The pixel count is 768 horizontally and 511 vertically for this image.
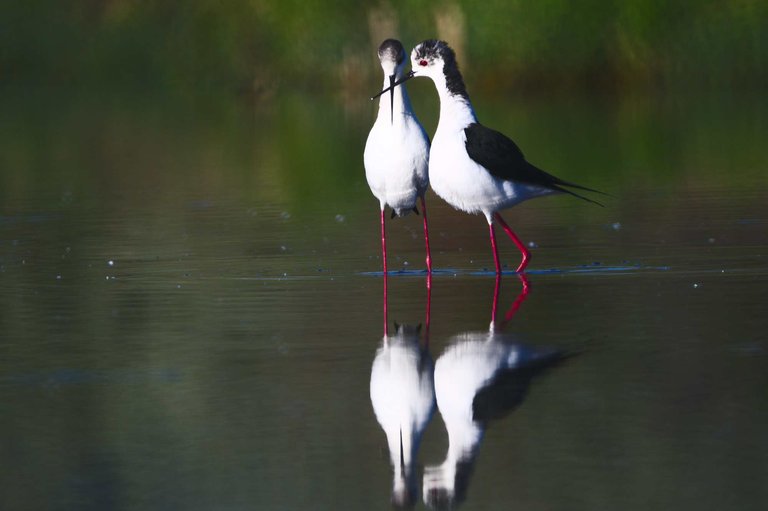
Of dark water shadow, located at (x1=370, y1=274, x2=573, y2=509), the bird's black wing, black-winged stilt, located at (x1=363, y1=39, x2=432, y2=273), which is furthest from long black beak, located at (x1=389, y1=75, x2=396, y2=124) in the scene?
dark water shadow, located at (x1=370, y1=274, x2=573, y2=509)

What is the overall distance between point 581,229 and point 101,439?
751cm

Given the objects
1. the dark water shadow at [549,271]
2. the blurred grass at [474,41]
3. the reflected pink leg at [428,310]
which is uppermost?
the blurred grass at [474,41]

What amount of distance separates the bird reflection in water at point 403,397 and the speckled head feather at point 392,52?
3106 millimetres

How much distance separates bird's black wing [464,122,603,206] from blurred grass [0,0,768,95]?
29.6m

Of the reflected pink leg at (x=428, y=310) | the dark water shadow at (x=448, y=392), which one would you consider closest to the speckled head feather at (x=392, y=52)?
the reflected pink leg at (x=428, y=310)

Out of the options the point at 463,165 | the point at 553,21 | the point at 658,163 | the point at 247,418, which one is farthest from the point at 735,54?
the point at 247,418

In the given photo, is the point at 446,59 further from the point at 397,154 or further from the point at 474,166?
the point at 474,166

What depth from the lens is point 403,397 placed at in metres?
7.17

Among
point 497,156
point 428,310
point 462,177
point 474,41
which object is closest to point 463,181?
point 462,177

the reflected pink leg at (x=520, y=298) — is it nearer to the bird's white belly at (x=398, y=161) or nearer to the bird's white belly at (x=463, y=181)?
the bird's white belly at (x=463, y=181)

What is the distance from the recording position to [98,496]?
5.82 metres

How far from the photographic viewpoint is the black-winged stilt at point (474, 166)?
11000mm

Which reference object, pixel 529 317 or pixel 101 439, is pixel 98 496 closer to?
pixel 101 439

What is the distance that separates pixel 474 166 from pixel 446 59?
0.93 meters
